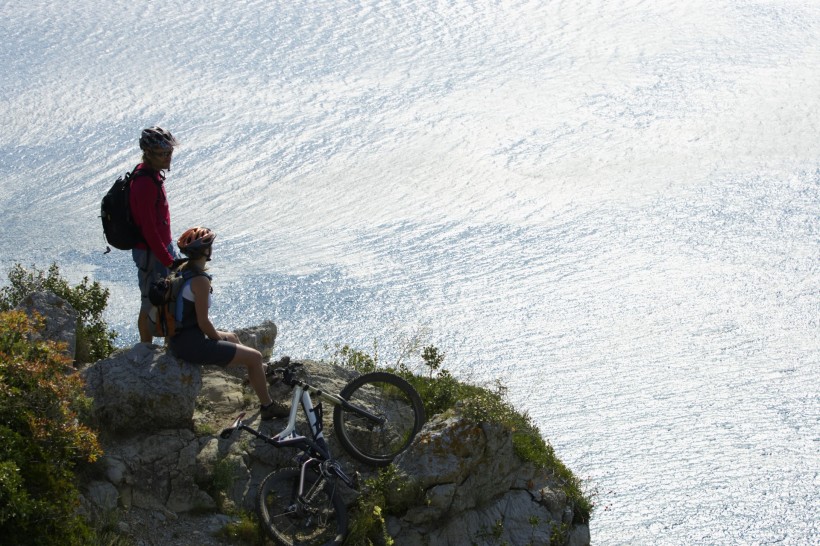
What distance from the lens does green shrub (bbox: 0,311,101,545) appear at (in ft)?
26.7

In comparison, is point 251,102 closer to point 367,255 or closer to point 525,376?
point 367,255

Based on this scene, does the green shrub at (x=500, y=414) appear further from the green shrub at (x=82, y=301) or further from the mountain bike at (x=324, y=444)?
the green shrub at (x=82, y=301)

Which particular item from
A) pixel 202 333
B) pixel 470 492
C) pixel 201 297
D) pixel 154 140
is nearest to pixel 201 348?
pixel 202 333

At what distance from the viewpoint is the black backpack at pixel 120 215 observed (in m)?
10.4

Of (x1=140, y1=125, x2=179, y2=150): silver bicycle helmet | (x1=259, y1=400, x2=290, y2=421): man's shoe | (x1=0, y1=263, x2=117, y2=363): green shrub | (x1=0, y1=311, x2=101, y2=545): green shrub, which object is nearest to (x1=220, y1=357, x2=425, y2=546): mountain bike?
(x1=259, y1=400, x2=290, y2=421): man's shoe

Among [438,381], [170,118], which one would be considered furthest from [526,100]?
[438,381]

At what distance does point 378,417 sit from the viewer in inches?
440

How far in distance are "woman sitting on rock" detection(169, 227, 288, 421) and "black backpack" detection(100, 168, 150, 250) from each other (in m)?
0.83

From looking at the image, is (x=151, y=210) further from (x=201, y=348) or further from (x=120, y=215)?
(x=201, y=348)

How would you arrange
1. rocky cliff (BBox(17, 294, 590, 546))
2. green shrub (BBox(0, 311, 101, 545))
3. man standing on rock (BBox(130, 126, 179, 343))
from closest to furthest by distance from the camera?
green shrub (BBox(0, 311, 101, 545))
rocky cliff (BBox(17, 294, 590, 546))
man standing on rock (BBox(130, 126, 179, 343))

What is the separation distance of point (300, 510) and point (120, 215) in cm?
365

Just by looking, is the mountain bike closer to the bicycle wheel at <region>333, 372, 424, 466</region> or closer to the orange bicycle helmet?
the bicycle wheel at <region>333, 372, 424, 466</region>

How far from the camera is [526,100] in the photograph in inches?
1171

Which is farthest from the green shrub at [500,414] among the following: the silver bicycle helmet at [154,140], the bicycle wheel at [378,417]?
the silver bicycle helmet at [154,140]
